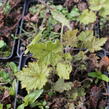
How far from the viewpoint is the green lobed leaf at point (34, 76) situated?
131 centimetres

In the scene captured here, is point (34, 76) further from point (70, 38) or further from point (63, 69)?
point (70, 38)

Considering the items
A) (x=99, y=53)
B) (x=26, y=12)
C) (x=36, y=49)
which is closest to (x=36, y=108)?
(x=36, y=49)

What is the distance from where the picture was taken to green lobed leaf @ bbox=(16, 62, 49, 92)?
51.6 inches

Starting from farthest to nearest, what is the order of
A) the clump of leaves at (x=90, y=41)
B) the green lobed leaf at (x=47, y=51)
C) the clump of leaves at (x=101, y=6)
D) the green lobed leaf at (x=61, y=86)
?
1. the clump of leaves at (x=101, y=6)
2. the clump of leaves at (x=90, y=41)
3. the green lobed leaf at (x=61, y=86)
4. the green lobed leaf at (x=47, y=51)

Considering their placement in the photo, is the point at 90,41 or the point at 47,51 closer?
the point at 47,51

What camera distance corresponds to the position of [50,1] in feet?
6.62

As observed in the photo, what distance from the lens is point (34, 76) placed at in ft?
4.39

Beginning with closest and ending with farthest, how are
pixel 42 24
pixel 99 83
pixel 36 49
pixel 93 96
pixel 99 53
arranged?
pixel 36 49, pixel 93 96, pixel 99 83, pixel 99 53, pixel 42 24

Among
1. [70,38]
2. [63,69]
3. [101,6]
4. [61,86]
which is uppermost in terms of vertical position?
[101,6]

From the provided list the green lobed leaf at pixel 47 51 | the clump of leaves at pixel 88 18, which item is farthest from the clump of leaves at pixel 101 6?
the green lobed leaf at pixel 47 51

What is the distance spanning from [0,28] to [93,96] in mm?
818

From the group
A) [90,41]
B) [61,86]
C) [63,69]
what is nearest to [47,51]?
[63,69]

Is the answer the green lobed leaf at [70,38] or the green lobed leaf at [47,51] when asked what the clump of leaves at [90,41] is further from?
the green lobed leaf at [47,51]

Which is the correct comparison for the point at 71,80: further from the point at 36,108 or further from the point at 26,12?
the point at 26,12
